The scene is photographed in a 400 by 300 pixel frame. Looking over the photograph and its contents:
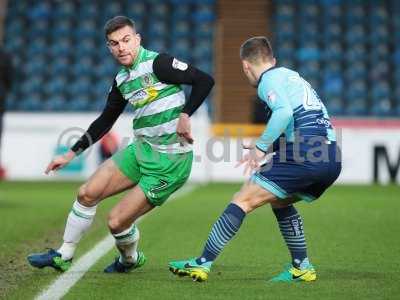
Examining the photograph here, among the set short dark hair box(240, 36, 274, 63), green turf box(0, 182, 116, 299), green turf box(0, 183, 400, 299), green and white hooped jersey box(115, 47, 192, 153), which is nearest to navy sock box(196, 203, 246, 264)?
green turf box(0, 183, 400, 299)

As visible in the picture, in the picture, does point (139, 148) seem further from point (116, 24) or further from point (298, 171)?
point (298, 171)

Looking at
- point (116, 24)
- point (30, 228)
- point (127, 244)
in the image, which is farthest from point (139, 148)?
point (30, 228)

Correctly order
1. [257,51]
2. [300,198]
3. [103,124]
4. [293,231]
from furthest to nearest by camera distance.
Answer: [103,124]
[293,231]
[300,198]
[257,51]

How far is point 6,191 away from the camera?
51.1 feet

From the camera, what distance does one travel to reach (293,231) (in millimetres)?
6691

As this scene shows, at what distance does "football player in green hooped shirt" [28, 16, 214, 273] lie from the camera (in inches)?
263

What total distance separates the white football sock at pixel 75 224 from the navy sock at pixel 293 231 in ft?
4.32

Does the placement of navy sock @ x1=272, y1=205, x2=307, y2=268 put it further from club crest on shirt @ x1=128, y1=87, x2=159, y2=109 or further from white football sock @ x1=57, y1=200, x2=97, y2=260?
white football sock @ x1=57, y1=200, x2=97, y2=260

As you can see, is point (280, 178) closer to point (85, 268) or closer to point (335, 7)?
point (85, 268)

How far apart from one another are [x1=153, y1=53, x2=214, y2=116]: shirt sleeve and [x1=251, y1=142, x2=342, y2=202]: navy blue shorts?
2.20ft

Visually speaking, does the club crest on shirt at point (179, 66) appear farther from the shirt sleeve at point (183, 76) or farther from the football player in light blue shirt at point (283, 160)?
the football player in light blue shirt at point (283, 160)

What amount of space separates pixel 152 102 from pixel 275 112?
39.3 inches

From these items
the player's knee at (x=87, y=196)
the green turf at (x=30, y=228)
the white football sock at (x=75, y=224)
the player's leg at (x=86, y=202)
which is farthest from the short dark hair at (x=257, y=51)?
the green turf at (x=30, y=228)

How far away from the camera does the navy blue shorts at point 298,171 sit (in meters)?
6.36
